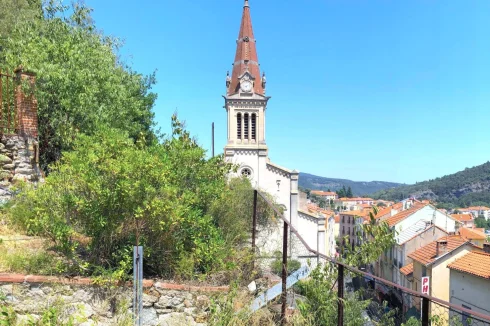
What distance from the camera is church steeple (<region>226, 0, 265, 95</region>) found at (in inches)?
1144

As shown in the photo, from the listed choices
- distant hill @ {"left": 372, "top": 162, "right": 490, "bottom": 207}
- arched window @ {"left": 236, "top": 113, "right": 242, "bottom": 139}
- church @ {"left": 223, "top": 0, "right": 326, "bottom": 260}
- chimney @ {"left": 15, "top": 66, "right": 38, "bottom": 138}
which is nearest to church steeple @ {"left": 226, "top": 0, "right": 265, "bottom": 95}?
church @ {"left": 223, "top": 0, "right": 326, "bottom": 260}

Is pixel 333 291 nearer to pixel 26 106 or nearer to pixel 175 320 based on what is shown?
pixel 175 320

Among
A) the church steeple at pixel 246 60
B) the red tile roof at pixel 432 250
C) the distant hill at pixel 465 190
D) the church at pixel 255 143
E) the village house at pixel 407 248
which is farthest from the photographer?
the distant hill at pixel 465 190

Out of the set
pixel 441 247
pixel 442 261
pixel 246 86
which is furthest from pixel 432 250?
pixel 246 86

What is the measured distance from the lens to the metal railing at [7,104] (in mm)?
7676

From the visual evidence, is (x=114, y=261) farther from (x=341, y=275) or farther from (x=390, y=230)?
(x=390, y=230)

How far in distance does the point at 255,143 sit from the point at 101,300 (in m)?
24.0

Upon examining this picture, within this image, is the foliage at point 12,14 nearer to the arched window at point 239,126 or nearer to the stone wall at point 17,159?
the stone wall at point 17,159

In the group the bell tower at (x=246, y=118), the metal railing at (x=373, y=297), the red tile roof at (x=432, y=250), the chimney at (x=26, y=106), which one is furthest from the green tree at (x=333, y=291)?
the bell tower at (x=246, y=118)

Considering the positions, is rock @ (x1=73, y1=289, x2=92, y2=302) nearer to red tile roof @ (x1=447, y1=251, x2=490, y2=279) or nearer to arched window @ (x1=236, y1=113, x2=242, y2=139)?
red tile roof @ (x1=447, y1=251, x2=490, y2=279)

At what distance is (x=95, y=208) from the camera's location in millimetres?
4941

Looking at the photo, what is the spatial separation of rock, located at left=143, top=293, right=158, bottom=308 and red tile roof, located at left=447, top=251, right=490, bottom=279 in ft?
51.5

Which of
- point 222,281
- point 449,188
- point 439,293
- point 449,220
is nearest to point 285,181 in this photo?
point 439,293

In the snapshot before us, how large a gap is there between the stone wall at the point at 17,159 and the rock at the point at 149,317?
4.82 metres
